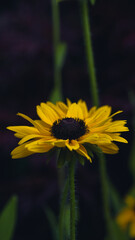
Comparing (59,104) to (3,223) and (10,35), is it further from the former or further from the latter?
(10,35)

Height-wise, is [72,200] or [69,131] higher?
[69,131]

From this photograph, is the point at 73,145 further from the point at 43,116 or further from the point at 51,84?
the point at 51,84

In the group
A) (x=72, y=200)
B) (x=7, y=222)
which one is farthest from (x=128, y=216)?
(x=72, y=200)

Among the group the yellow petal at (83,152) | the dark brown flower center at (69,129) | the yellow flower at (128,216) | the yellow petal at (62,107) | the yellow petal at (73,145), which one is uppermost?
the yellow petal at (62,107)

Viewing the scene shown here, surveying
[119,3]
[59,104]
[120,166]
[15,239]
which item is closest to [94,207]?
[120,166]

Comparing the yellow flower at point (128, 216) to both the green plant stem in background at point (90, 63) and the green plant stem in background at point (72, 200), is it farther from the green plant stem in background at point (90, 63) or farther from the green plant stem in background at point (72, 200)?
the green plant stem in background at point (72, 200)

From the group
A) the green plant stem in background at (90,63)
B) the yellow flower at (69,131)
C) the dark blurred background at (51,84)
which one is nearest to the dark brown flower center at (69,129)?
the yellow flower at (69,131)

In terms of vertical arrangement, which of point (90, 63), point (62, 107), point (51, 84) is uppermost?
point (51, 84)
